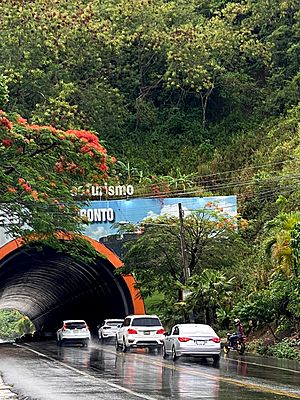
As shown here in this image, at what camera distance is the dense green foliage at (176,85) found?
60844 millimetres

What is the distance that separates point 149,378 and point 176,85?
4632 centimetres

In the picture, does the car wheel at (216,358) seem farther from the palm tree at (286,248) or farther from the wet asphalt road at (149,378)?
the palm tree at (286,248)

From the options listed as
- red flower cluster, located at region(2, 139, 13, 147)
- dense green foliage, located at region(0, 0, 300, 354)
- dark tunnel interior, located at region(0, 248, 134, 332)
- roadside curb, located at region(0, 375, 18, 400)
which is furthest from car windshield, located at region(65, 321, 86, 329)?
roadside curb, located at region(0, 375, 18, 400)

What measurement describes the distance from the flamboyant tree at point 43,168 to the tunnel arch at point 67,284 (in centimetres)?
1257

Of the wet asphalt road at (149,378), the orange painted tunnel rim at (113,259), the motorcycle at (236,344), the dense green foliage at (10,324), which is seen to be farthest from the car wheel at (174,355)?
the dense green foliage at (10,324)

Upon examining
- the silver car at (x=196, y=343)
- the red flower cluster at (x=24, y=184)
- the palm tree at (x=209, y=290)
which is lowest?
the silver car at (x=196, y=343)

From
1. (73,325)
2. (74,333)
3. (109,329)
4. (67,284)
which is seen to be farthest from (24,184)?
(67,284)

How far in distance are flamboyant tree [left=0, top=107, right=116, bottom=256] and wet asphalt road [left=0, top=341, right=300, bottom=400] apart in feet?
15.9

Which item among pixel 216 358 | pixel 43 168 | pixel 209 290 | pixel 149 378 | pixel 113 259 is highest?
pixel 113 259

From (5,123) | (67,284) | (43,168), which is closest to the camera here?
(5,123)

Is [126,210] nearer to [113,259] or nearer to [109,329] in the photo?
[113,259]

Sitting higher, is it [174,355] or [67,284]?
[67,284]

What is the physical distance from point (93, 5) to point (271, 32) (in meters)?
14.6

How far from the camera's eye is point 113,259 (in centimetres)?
5200
